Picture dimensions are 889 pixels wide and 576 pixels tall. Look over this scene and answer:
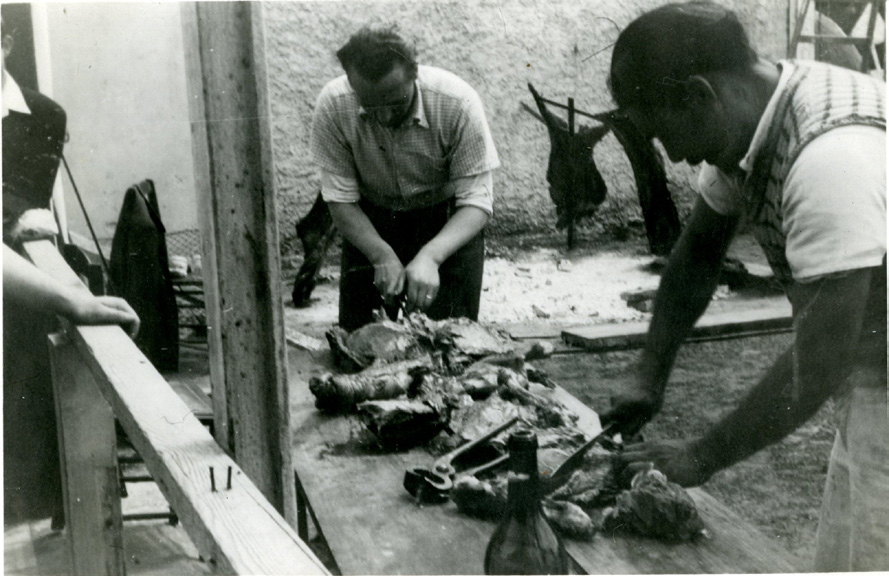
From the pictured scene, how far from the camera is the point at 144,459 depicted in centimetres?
138

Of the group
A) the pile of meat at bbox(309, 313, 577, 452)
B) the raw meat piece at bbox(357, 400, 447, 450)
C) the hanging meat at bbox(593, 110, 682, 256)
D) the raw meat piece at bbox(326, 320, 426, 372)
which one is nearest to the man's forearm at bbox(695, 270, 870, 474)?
the pile of meat at bbox(309, 313, 577, 452)

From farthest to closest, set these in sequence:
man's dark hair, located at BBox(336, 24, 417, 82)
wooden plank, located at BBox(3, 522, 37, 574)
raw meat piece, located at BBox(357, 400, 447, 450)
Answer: wooden plank, located at BBox(3, 522, 37, 574)
man's dark hair, located at BBox(336, 24, 417, 82)
raw meat piece, located at BBox(357, 400, 447, 450)

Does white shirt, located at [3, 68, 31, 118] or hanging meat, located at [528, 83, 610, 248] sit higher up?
white shirt, located at [3, 68, 31, 118]

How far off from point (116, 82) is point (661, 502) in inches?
61.7

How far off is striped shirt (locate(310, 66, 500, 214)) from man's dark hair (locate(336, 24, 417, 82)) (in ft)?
0.67

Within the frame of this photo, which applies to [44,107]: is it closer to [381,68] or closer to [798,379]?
[381,68]

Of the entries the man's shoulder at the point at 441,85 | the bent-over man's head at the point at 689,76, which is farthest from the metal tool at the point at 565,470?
the man's shoulder at the point at 441,85

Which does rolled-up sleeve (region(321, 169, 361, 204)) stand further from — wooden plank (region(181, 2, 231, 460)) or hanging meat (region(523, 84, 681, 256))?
wooden plank (region(181, 2, 231, 460))

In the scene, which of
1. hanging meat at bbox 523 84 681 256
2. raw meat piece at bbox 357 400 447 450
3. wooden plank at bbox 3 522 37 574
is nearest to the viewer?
raw meat piece at bbox 357 400 447 450

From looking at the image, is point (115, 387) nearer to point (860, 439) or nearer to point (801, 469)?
point (860, 439)

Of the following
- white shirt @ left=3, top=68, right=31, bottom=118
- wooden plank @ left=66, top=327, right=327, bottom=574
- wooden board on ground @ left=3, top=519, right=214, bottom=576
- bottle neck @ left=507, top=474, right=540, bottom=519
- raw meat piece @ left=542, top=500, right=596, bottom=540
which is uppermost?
white shirt @ left=3, top=68, right=31, bottom=118

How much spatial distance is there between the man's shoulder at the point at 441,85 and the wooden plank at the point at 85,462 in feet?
4.35

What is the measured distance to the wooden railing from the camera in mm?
1026

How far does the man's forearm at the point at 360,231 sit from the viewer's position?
258 cm
